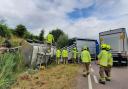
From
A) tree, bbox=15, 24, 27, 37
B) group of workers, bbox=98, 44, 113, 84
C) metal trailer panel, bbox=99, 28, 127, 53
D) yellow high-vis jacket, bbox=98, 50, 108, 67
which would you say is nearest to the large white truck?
metal trailer panel, bbox=99, 28, 127, 53

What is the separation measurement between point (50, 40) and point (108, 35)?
684 centimetres

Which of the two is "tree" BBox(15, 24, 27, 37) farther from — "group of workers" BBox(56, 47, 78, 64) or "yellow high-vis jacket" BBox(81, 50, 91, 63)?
"yellow high-vis jacket" BBox(81, 50, 91, 63)

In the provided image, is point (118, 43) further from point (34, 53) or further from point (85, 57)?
point (85, 57)

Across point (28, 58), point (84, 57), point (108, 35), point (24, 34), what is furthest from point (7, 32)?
point (84, 57)

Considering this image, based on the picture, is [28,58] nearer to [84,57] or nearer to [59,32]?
[84,57]

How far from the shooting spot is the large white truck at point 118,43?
1051 inches

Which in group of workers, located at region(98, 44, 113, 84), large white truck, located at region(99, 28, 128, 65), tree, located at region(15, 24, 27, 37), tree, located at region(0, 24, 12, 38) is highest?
tree, located at region(15, 24, 27, 37)

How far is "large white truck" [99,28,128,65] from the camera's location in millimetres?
26697

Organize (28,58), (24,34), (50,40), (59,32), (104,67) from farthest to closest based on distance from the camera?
(59,32) < (24,34) < (50,40) < (28,58) < (104,67)

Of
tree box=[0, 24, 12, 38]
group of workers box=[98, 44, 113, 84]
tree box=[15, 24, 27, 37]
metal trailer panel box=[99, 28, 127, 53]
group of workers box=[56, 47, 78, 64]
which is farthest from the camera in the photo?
tree box=[15, 24, 27, 37]

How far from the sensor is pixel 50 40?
23.9 metres

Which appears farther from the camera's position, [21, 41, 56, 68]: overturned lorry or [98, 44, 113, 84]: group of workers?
[21, 41, 56, 68]: overturned lorry

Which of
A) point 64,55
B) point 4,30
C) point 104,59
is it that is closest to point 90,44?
point 64,55

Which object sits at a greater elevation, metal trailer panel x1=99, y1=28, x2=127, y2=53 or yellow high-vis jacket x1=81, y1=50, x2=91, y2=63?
metal trailer panel x1=99, y1=28, x2=127, y2=53
